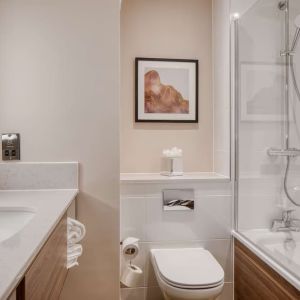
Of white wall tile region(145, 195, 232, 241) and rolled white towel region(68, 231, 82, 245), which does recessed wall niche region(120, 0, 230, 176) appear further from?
rolled white towel region(68, 231, 82, 245)

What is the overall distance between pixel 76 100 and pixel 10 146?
451 mm

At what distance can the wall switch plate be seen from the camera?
161cm

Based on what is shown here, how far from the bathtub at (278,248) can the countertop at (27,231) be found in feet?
3.61

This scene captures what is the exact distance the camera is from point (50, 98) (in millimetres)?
1646

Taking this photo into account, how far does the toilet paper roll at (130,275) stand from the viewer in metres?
1.82

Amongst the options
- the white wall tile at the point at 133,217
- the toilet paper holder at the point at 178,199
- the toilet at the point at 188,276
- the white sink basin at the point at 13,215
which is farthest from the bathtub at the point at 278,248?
the white sink basin at the point at 13,215

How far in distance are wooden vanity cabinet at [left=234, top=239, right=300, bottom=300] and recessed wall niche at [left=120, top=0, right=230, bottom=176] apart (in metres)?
0.65

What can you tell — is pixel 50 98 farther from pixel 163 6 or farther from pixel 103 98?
pixel 163 6

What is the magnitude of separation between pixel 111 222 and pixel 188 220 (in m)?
0.60

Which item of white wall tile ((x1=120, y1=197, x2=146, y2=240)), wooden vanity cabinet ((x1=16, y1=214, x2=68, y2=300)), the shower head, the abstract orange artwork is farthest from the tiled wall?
the shower head

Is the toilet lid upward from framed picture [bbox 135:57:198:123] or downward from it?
downward

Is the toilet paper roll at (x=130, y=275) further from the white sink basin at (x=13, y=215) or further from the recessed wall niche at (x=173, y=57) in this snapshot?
the white sink basin at (x=13, y=215)

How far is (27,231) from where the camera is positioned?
82 centimetres

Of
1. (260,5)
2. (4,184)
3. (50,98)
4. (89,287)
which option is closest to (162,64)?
(260,5)
